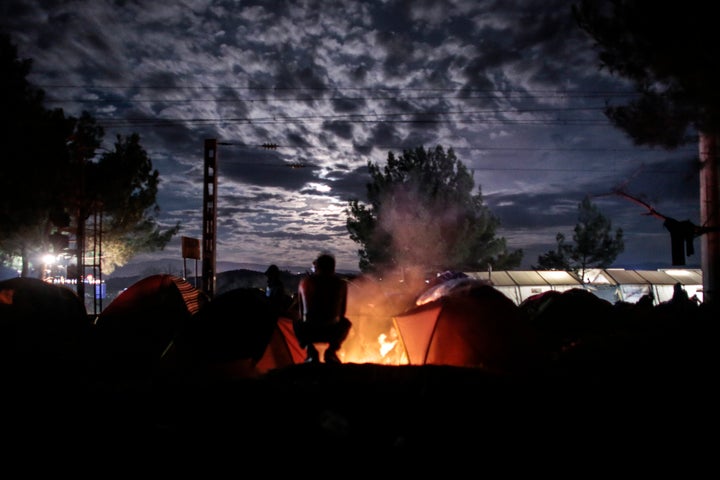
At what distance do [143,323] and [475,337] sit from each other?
6592 millimetres

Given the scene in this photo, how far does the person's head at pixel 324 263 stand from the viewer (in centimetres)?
634

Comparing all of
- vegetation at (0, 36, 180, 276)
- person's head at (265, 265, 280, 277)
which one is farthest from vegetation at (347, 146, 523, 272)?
person's head at (265, 265, 280, 277)

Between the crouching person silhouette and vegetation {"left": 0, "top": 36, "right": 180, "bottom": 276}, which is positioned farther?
vegetation {"left": 0, "top": 36, "right": 180, "bottom": 276}

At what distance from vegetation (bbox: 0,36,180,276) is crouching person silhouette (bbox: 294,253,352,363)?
14.9m

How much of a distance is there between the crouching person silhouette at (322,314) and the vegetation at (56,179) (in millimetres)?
14874

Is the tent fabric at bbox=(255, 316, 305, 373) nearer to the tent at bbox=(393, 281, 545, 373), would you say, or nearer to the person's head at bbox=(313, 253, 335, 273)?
the person's head at bbox=(313, 253, 335, 273)

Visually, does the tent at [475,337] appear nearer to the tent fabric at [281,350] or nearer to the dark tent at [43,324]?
the tent fabric at [281,350]

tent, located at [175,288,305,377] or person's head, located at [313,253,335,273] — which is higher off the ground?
person's head, located at [313,253,335,273]

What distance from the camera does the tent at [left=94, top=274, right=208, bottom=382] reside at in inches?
323

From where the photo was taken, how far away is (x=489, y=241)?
31.3 meters

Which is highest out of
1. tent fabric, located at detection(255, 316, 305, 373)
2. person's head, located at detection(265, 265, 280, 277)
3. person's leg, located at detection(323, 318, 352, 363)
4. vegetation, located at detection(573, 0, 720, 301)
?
vegetation, located at detection(573, 0, 720, 301)

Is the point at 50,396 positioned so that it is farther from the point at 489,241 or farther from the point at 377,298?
the point at 489,241

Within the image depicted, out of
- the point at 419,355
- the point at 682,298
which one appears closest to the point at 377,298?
the point at 419,355

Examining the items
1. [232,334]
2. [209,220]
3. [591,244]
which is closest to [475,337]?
[232,334]
